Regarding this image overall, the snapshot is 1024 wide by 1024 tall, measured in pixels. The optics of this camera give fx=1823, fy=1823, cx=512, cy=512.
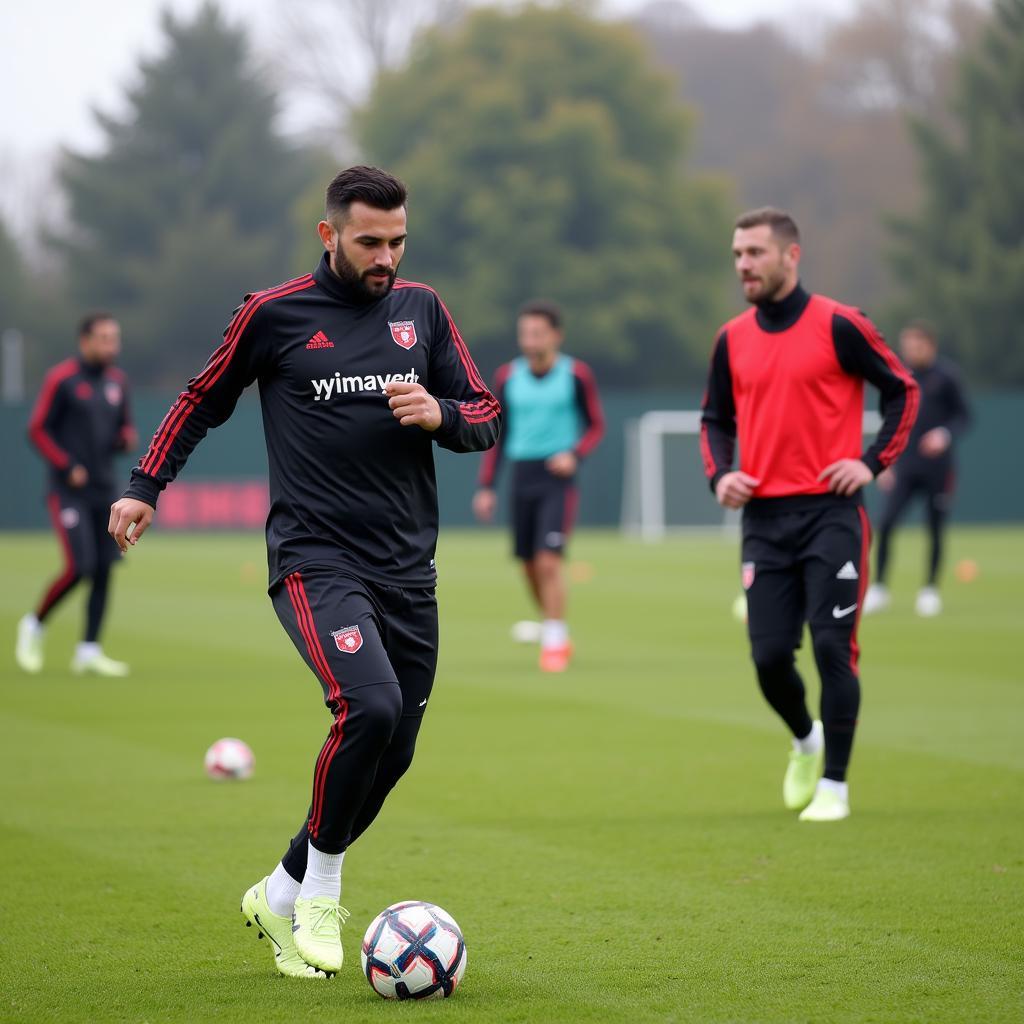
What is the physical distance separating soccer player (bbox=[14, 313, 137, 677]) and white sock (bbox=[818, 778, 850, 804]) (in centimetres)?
668

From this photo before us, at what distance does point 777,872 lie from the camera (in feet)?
21.3

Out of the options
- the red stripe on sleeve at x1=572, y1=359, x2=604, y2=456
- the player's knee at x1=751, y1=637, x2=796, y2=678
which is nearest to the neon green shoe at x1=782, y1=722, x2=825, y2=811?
the player's knee at x1=751, y1=637, x2=796, y2=678

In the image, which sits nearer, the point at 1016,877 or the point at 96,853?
the point at 1016,877

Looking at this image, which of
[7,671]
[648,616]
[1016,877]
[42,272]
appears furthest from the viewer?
[42,272]

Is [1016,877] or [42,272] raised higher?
[42,272]

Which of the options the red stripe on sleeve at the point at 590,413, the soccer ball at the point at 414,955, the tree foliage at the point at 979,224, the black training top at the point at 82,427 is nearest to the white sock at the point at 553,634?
the red stripe on sleeve at the point at 590,413

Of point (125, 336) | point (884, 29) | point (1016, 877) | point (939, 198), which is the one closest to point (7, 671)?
point (1016, 877)

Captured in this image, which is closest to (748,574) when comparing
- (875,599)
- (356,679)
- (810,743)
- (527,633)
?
(810,743)

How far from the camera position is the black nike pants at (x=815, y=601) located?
743cm

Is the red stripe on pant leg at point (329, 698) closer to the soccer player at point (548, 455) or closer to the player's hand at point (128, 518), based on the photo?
the player's hand at point (128, 518)

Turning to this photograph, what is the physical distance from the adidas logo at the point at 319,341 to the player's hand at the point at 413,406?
27cm

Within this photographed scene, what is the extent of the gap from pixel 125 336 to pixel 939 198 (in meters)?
24.8

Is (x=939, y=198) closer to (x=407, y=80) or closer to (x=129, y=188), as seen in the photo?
(x=407, y=80)

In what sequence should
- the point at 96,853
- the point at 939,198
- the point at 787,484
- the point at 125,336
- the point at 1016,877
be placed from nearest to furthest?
the point at 1016,877 → the point at 96,853 → the point at 787,484 → the point at 939,198 → the point at 125,336
